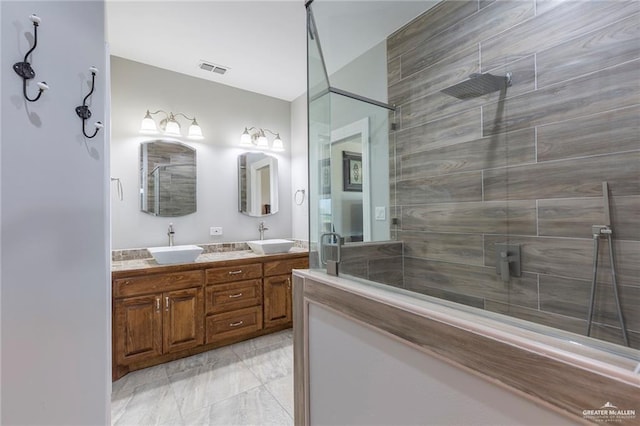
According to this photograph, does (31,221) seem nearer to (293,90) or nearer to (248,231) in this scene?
(248,231)

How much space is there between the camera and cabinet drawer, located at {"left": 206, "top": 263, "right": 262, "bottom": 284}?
8.19ft

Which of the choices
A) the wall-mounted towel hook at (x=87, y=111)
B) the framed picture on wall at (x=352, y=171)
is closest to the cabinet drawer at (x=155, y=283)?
the wall-mounted towel hook at (x=87, y=111)

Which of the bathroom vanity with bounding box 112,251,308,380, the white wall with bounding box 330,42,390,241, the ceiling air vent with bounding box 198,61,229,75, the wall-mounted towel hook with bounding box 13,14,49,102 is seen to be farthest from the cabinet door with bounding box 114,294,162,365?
the ceiling air vent with bounding box 198,61,229,75

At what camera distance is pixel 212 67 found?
2.83 m

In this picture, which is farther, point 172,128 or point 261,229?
point 261,229

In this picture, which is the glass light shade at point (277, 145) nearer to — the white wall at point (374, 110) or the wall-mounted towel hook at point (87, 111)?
the white wall at point (374, 110)

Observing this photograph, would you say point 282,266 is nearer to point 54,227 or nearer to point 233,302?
point 233,302

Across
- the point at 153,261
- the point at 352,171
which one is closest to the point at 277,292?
the point at 153,261

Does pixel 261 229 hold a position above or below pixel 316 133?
below

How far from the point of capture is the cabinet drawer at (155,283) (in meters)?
2.11

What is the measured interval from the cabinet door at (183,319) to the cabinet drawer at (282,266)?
2.12 feet

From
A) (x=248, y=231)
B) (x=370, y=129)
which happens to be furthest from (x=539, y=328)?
(x=248, y=231)

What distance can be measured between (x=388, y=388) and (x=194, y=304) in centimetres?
200

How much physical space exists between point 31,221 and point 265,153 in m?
2.55
